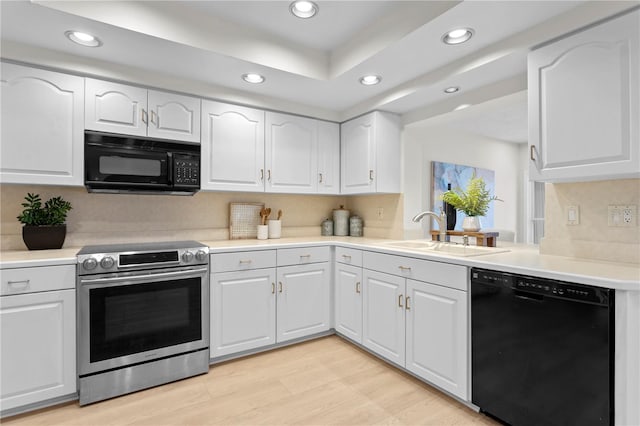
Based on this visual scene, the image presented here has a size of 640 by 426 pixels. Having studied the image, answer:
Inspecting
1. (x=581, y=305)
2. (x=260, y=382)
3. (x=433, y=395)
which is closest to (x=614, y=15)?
(x=581, y=305)

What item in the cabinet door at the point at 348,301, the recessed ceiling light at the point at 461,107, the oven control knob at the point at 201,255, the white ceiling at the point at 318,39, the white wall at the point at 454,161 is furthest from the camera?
the white wall at the point at 454,161

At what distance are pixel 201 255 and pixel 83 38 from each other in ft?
5.06

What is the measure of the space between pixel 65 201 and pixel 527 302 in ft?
10.3

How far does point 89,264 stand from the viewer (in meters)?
2.00

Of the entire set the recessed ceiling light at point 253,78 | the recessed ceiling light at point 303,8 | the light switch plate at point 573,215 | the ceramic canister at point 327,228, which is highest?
the recessed ceiling light at point 303,8

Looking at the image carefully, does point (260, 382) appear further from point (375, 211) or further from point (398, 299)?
point (375, 211)

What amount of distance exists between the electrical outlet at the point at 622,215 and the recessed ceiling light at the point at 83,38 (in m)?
3.20

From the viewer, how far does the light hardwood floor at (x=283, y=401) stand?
1859 millimetres

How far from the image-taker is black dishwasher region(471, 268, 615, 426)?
1.40 meters

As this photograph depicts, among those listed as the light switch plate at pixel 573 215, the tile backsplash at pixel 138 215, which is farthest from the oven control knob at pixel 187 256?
the light switch plate at pixel 573 215

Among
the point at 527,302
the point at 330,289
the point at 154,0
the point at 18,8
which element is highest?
the point at 154,0

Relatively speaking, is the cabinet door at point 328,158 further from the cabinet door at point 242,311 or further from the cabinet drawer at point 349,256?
the cabinet door at point 242,311

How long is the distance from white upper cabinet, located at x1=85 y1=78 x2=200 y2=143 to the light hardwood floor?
183cm

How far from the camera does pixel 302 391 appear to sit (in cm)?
216
